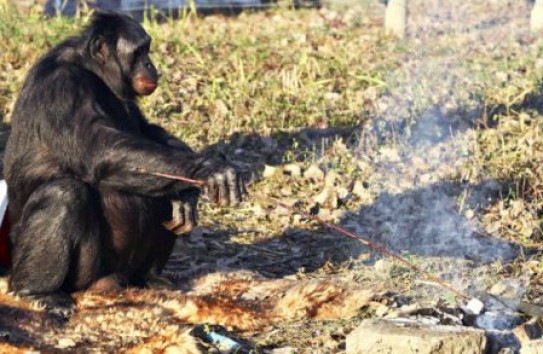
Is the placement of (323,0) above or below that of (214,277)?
above

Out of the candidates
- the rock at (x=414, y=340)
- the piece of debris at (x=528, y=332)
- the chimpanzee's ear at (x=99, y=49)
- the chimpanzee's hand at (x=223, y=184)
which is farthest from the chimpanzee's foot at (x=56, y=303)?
the piece of debris at (x=528, y=332)

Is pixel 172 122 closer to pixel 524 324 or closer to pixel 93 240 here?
pixel 93 240

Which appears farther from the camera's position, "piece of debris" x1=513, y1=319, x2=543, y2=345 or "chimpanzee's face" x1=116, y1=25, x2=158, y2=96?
"chimpanzee's face" x1=116, y1=25, x2=158, y2=96

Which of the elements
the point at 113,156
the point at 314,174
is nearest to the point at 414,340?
the point at 113,156

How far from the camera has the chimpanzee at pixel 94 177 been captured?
5543mm

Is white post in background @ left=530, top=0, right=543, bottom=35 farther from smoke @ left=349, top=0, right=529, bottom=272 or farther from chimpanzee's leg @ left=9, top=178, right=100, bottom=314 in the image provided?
chimpanzee's leg @ left=9, top=178, right=100, bottom=314

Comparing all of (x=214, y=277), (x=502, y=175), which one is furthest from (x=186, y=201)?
(x=502, y=175)

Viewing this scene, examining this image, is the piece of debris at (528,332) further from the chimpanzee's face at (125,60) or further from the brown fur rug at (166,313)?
the chimpanzee's face at (125,60)

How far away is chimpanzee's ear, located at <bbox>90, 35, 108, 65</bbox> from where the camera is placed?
6.11 meters

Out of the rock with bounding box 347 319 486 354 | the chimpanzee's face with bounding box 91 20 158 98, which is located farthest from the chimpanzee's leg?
the rock with bounding box 347 319 486 354

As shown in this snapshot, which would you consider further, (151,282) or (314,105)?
(314,105)

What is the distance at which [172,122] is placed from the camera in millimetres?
8945

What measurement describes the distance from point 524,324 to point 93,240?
7.61 ft

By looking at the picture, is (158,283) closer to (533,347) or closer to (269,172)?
(269,172)
